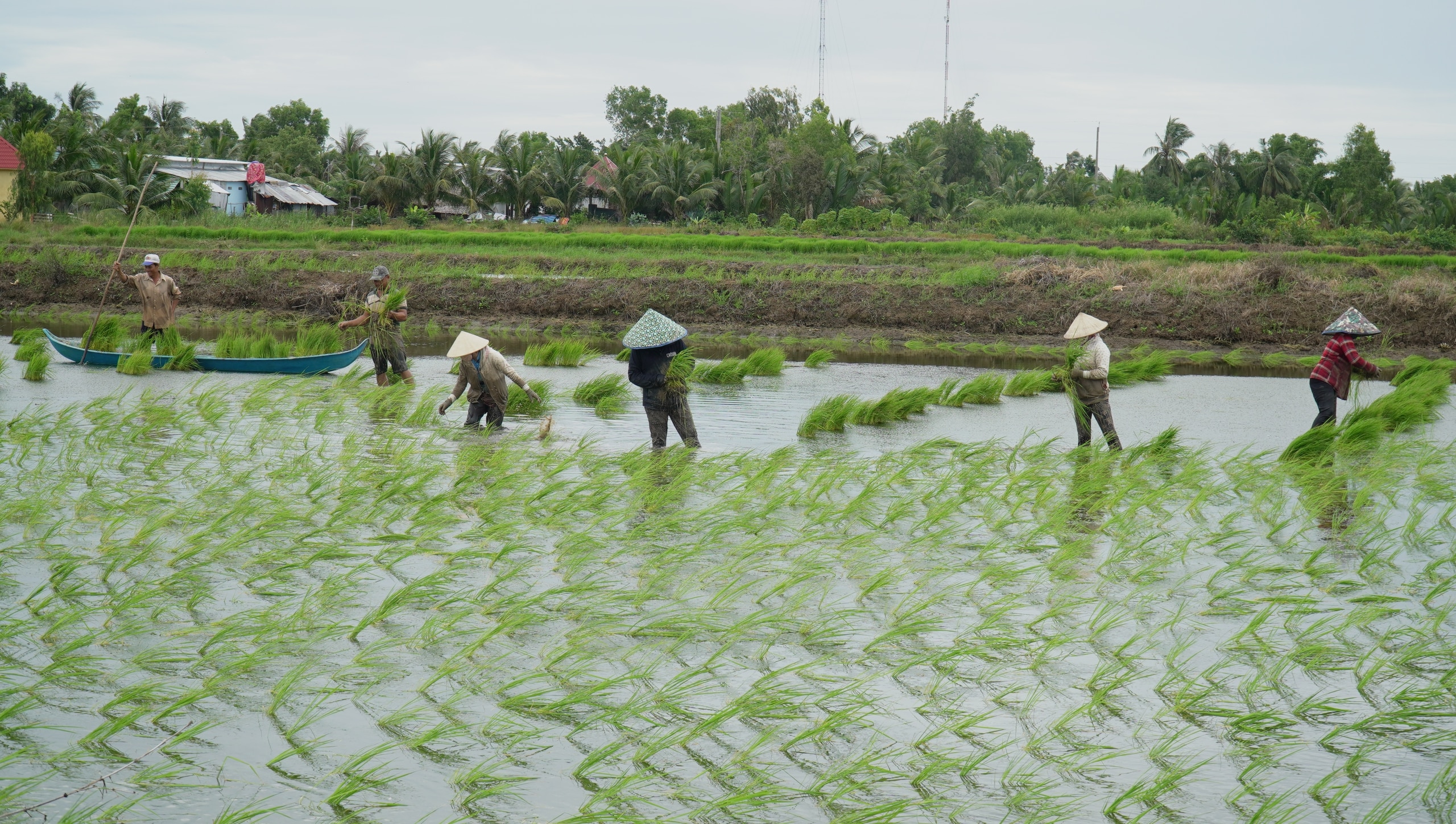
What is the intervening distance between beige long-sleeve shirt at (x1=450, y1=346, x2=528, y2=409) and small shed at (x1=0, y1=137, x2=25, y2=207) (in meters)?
31.6

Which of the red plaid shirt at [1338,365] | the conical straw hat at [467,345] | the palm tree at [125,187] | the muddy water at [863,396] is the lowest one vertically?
the muddy water at [863,396]

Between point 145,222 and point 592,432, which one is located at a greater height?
point 145,222

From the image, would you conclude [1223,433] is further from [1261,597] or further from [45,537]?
[45,537]

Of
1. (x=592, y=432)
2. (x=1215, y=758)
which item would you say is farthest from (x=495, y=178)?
(x=1215, y=758)

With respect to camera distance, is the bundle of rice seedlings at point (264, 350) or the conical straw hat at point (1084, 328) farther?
the bundle of rice seedlings at point (264, 350)

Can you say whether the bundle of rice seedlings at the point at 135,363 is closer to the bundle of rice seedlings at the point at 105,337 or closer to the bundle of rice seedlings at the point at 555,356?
the bundle of rice seedlings at the point at 105,337

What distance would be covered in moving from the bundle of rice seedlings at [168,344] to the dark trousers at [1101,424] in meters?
8.87

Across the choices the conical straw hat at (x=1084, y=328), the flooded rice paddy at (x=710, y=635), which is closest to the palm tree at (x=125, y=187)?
the flooded rice paddy at (x=710, y=635)

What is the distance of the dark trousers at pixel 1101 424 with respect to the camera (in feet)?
26.2

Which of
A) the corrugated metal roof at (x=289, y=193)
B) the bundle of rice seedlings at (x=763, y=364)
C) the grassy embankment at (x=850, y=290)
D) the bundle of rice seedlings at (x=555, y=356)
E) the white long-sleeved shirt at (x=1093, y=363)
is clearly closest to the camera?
the white long-sleeved shirt at (x=1093, y=363)

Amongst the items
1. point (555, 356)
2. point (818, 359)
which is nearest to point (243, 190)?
point (555, 356)

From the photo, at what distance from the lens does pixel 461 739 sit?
3.42 metres

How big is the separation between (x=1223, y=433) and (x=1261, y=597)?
5139 millimetres

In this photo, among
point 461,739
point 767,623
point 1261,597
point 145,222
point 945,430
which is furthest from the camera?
point 145,222
